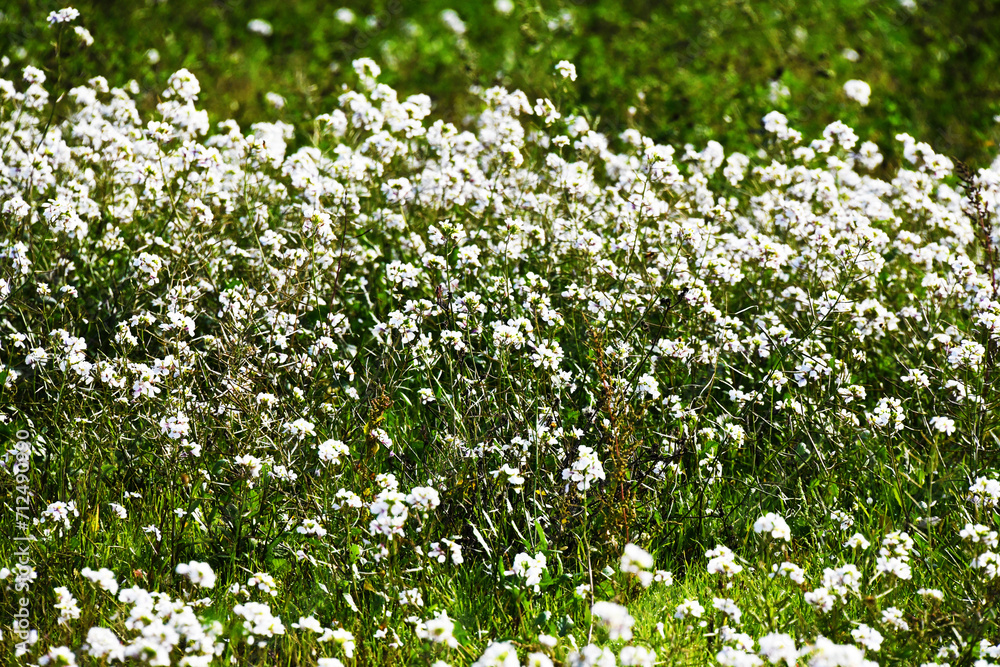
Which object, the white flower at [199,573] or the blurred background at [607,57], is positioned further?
the blurred background at [607,57]

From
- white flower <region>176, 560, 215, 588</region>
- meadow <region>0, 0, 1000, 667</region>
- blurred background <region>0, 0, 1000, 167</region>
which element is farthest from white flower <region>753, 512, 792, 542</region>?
blurred background <region>0, 0, 1000, 167</region>

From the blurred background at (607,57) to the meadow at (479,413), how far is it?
157 cm

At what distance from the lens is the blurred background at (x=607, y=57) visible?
728 centimetres

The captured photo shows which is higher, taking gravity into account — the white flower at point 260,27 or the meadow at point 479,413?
the white flower at point 260,27

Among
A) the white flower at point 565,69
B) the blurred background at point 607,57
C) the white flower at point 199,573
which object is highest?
the white flower at point 565,69

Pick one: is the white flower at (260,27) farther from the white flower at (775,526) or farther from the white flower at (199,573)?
the white flower at (775,526)

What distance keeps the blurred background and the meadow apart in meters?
1.57

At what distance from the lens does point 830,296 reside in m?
3.96

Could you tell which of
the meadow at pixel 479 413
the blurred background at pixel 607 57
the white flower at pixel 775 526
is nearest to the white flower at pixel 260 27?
the blurred background at pixel 607 57

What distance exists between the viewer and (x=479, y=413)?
11.0 ft

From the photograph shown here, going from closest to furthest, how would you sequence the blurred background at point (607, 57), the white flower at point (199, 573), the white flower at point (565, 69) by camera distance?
1. the white flower at point (199, 573)
2. the white flower at point (565, 69)
3. the blurred background at point (607, 57)

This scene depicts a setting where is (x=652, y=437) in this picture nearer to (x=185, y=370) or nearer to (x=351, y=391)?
(x=351, y=391)

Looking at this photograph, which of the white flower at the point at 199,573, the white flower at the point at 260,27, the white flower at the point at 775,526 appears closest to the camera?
the white flower at the point at 199,573

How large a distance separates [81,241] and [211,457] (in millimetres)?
1263
